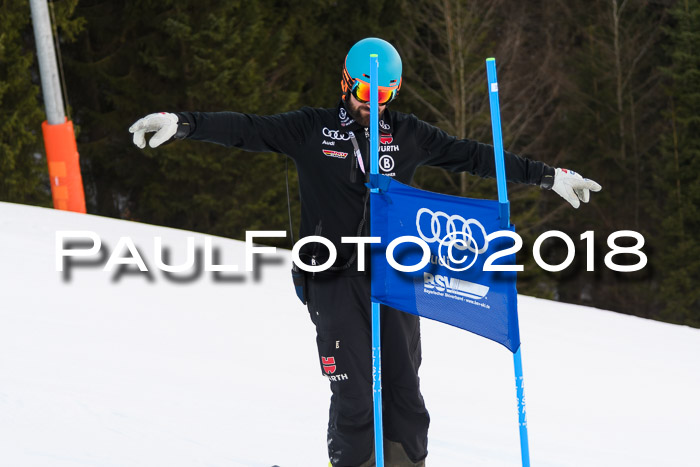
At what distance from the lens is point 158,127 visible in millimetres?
3021

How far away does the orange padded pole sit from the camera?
1033 cm

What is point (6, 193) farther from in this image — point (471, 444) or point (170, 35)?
point (471, 444)

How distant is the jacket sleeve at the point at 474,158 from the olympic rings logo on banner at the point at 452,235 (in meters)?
0.51

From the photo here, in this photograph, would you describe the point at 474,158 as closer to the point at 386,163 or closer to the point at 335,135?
the point at 386,163

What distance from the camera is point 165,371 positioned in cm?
530

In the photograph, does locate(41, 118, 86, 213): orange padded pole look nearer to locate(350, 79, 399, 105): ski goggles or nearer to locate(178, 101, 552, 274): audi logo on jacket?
locate(178, 101, 552, 274): audi logo on jacket

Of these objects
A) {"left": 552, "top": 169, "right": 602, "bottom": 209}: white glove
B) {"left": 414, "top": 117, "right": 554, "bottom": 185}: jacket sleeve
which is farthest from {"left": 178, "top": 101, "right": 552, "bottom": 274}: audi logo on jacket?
{"left": 552, "top": 169, "right": 602, "bottom": 209}: white glove

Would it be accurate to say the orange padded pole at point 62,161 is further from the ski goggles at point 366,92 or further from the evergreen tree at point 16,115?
the ski goggles at point 366,92

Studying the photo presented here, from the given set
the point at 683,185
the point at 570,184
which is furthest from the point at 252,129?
the point at 683,185

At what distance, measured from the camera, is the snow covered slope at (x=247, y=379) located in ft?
14.1

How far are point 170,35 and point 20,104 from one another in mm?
4305

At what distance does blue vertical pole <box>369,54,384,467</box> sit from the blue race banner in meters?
0.08

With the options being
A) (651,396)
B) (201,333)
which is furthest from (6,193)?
(651,396)

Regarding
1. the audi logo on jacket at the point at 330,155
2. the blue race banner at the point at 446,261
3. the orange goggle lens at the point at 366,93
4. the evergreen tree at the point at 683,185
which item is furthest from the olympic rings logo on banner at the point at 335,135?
the evergreen tree at the point at 683,185
